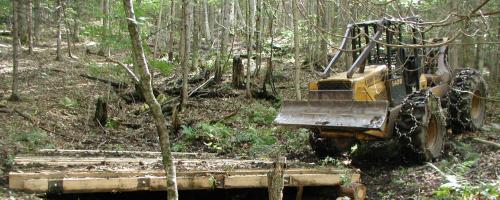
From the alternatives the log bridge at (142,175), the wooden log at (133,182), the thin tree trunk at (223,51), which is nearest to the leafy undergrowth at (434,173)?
the log bridge at (142,175)

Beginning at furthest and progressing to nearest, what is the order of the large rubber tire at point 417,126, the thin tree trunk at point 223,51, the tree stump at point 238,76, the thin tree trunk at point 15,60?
the thin tree trunk at point 223,51 → the tree stump at point 238,76 → the thin tree trunk at point 15,60 → the large rubber tire at point 417,126

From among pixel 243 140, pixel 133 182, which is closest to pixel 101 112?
pixel 243 140

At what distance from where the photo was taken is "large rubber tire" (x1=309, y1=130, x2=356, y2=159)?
30.5ft

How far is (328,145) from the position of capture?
30.9 ft

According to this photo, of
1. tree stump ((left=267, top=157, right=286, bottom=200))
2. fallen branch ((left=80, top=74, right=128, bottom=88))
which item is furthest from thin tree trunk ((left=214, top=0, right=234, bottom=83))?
tree stump ((left=267, top=157, right=286, bottom=200))

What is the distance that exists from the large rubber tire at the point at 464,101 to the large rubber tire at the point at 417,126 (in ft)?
5.82

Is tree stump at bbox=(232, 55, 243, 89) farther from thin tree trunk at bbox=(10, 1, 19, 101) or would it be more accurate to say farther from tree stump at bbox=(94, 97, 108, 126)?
thin tree trunk at bbox=(10, 1, 19, 101)

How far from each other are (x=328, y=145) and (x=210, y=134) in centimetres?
304

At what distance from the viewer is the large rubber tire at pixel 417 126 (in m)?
8.03

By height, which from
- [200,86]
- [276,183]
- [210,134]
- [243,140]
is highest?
[200,86]

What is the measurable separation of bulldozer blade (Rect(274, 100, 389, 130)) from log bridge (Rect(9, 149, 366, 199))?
2.62 ft

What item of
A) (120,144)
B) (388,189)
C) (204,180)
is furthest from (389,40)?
(120,144)

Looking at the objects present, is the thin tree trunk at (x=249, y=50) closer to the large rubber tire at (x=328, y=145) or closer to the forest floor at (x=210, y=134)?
the forest floor at (x=210, y=134)

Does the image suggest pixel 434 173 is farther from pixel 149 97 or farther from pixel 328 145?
pixel 149 97
